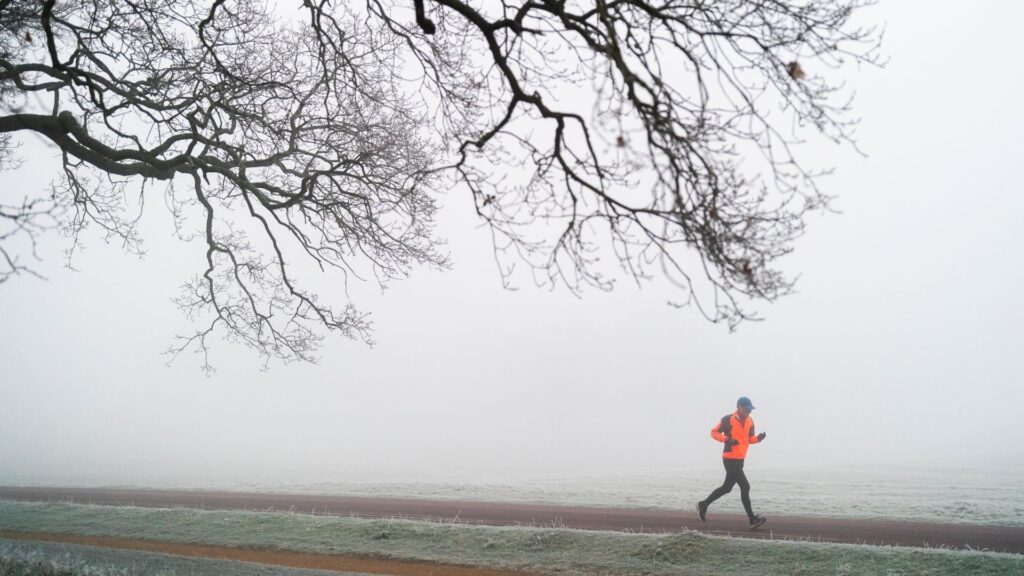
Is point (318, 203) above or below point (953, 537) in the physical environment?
above

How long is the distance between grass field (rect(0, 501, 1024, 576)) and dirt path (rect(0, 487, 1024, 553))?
4.65ft

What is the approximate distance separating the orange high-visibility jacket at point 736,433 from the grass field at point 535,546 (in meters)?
2.92

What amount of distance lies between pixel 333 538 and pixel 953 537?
10581 mm

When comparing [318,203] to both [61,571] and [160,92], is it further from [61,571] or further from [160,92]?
[61,571]

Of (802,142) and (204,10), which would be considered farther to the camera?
(204,10)

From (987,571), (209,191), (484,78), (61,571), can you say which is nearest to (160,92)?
(209,191)

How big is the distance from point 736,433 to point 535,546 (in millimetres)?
4869

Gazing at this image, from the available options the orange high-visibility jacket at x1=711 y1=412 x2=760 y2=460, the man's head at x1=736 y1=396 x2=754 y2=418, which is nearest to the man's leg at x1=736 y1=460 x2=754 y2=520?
the orange high-visibility jacket at x1=711 y1=412 x2=760 y2=460

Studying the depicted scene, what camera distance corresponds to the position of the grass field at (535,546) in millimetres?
9656

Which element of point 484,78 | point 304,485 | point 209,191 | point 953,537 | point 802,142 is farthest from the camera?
point 304,485

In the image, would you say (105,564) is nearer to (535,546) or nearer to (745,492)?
(535,546)

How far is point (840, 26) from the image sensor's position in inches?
258

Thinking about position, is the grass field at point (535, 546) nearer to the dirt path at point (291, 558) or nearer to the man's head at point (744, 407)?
the dirt path at point (291, 558)

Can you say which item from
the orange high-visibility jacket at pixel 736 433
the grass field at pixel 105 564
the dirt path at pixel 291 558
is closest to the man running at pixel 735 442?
the orange high-visibility jacket at pixel 736 433
